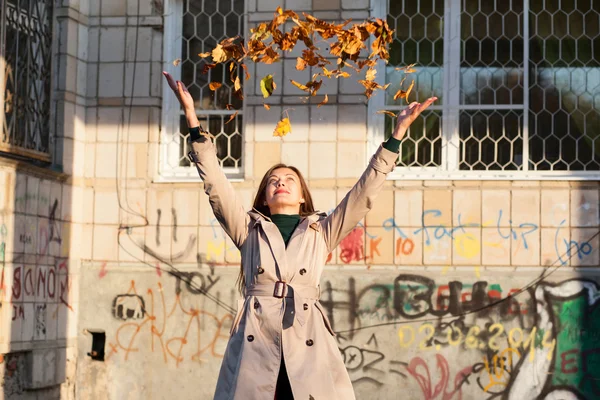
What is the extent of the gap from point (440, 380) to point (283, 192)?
15.6 ft

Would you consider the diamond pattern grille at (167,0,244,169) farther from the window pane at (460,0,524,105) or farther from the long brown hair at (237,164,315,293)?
the long brown hair at (237,164,315,293)

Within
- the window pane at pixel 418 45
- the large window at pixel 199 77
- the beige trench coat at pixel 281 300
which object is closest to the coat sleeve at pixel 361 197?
the beige trench coat at pixel 281 300

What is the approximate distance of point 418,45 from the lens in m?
10.4

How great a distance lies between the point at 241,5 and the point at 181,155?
154 centimetres

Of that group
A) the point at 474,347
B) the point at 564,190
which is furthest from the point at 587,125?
the point at 474,347

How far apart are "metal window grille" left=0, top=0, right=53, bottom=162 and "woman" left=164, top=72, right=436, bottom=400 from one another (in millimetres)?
4215

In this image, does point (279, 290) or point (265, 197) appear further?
point (265, 197)

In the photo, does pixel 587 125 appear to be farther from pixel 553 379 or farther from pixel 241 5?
pixel 241 5

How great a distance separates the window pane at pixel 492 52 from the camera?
1023 cm

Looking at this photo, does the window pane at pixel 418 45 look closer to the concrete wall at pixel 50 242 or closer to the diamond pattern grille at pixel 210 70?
the diamond pattern grille at pixel 210 70

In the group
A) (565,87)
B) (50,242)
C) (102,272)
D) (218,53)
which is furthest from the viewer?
(102,272)

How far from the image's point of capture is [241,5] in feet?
34.8

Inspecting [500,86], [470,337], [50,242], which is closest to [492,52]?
[500,86]

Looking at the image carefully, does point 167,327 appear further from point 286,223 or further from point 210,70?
point 286,223
